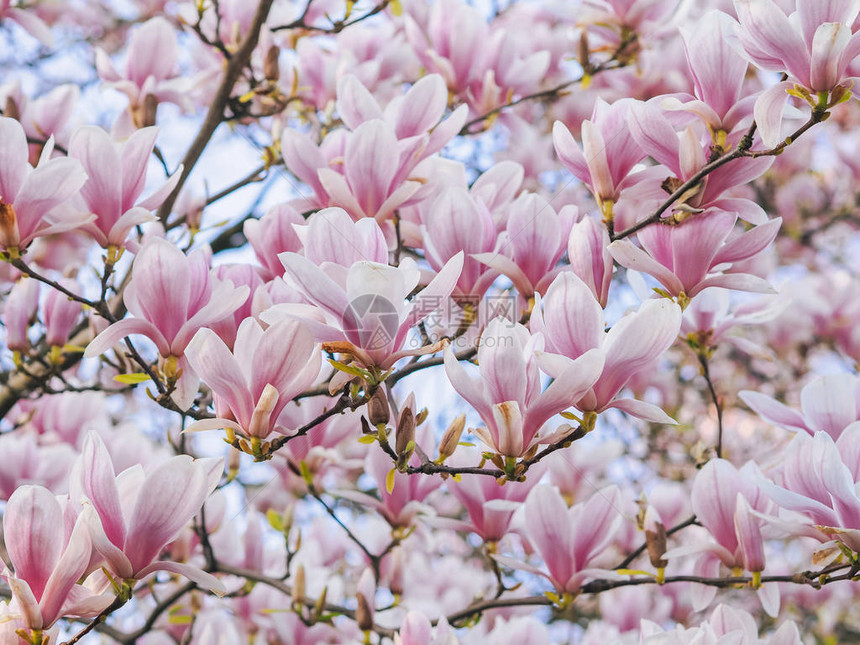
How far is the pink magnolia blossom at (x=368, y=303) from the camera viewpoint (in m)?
1.05

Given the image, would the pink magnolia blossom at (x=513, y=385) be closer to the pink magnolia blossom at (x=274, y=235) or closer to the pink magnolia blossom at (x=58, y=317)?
the pink magnolia blossom at (x=274, y=235)

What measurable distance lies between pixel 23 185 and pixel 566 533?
3.84 ft

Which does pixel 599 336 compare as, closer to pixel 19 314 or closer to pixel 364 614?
pixel 364 614

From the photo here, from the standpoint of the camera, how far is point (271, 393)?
1.15 metres

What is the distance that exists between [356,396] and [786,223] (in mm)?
4175

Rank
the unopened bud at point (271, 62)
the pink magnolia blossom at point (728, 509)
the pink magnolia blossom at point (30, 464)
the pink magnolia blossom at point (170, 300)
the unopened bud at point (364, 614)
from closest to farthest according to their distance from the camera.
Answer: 1. the pink magnolia blossom at point (170, 300)
2. the pink magnolia blossom at point (728, 509)
3. the unopened bud at point (364, 614)
4. the pink magnolia blossom at point (30, 464)
5. the unopened bud at point (271, 62)

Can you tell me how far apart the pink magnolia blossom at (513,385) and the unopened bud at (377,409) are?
12 cm

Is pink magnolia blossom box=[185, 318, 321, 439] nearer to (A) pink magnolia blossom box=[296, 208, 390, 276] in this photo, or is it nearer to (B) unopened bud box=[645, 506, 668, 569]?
(A) pink magnolia blossom box=[296, 208, 390, 276]

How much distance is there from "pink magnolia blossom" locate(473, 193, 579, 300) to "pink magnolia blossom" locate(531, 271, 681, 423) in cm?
23

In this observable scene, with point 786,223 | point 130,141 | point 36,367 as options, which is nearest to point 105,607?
point 130,141

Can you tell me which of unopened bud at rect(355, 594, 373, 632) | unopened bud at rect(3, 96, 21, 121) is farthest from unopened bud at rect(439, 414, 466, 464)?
unopened bud at rect(3, 96, 21, 121)

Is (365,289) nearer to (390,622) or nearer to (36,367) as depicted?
(390,622)

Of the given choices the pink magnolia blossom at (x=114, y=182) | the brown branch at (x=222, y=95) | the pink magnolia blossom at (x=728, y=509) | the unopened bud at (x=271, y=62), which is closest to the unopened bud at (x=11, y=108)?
the brown branch at (x=222, y=95)

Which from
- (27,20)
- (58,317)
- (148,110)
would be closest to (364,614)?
(58,317)
